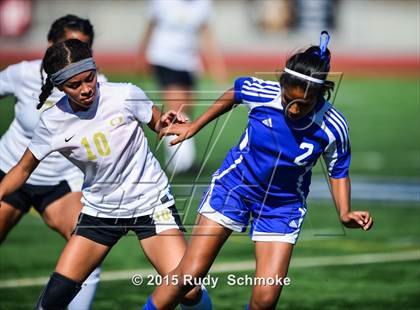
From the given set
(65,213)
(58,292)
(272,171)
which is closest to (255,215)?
(272,171)

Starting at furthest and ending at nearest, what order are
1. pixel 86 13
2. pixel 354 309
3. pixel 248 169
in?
pixel 86 13, pixel 354 309, pixel 248 169

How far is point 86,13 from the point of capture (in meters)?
32.2

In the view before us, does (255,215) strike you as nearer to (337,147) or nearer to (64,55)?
(337,147)

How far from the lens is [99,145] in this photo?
6.42 meters

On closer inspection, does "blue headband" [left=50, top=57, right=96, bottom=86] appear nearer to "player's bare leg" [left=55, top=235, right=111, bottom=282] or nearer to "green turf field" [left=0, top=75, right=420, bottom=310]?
"player's bare leg" [left=55, top=235, right=111, bottom=282]

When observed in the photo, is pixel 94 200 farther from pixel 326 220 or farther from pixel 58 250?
pixel 326 220

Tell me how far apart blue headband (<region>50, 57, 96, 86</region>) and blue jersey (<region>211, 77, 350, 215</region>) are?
911 mm

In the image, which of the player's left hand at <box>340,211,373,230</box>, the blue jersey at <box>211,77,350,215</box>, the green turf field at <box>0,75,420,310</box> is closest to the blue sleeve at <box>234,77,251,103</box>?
the blue jersey at <box>211,77,350,215</box>

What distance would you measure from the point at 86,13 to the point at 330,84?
26638mm

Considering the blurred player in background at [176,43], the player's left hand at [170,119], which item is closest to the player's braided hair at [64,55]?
the player's left hand at [170,119]

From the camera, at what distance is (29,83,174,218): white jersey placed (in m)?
6.38

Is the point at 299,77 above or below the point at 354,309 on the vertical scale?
above

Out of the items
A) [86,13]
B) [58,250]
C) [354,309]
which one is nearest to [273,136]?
[354,309]

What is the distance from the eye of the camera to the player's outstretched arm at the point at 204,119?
6.48 meters
